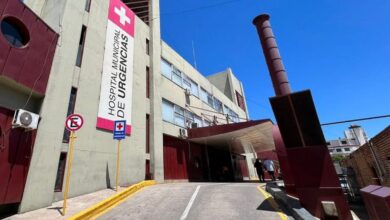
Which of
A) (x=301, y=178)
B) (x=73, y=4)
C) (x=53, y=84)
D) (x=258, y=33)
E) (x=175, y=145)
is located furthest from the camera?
(x=175, y=145)

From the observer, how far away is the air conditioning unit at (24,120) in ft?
25.9

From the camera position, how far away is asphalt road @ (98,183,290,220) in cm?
690

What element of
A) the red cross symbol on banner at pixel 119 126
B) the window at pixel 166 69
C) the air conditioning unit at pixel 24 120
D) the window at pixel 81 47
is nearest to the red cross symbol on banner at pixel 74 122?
the air conditioning unit at pixel 24 120

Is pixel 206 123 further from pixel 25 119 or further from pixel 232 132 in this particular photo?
pixel 25 119

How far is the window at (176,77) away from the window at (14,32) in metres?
13.1

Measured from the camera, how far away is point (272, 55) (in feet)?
34.2

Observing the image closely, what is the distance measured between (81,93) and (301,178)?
33.7ft

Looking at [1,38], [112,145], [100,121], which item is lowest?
[112,145]

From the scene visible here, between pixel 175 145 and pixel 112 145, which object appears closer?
pixel 112 145

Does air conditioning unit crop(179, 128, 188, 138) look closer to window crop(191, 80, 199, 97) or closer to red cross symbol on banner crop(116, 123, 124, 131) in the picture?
window crop(191, 80, 199, 97)

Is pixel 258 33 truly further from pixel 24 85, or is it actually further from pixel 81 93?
pixel 24 85

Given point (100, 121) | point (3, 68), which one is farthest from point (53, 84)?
point (100, 121)

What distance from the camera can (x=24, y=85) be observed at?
8500 mm

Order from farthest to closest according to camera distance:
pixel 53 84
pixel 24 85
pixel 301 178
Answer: pixel 53 84 → pixel 24 85 → pixel 301 178
